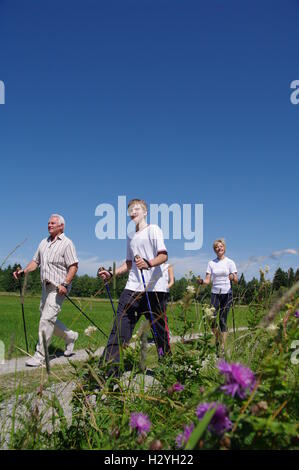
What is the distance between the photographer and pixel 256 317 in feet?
12.5

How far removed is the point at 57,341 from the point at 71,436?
329 inches

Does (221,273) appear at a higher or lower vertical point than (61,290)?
higher

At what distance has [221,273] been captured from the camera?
28.2 ft

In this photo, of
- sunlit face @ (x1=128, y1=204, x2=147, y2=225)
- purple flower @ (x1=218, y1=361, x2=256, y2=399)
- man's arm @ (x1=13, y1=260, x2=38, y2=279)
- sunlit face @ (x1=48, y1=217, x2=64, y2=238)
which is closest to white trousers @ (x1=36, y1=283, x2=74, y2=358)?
man's arm @ (x1=13, y1=260, x2=38, y2=279)

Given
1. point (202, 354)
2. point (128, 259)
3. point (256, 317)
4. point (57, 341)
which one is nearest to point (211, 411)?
point (202, 354)

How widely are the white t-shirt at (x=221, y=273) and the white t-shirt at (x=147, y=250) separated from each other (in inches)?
129

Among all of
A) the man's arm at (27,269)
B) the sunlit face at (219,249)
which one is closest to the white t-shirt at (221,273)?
the sunlit face at (219,249)

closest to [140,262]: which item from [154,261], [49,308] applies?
[154,261]

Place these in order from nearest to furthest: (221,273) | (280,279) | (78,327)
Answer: (280,279) < (221,273) < (78,327)

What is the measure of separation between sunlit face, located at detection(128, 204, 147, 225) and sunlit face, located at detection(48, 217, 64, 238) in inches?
85.2

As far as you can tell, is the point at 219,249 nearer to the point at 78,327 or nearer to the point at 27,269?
the point at 27,269

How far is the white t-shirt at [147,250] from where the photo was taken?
5316 millimetres

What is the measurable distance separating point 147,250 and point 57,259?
2.26 meters

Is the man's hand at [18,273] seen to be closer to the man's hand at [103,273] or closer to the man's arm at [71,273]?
the man's arm at [71,273]
